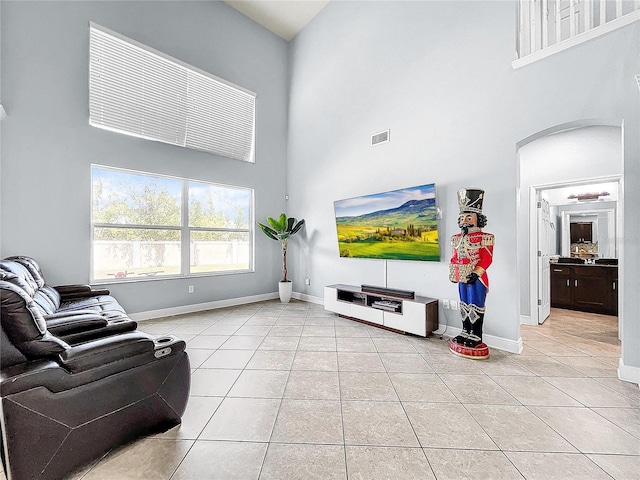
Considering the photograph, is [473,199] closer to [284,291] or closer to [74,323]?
[74,323]

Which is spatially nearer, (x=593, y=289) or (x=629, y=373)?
(x=629, y=373)

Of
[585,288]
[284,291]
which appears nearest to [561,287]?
[585,288]

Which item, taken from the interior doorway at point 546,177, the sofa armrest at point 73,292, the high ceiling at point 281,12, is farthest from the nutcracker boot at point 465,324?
the high ceiling at point 281,12

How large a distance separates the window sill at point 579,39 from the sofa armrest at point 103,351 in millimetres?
4209

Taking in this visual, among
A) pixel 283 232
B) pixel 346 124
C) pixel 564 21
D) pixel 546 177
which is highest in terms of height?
pixel 564 21

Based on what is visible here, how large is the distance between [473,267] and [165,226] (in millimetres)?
4471

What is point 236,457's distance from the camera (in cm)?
150

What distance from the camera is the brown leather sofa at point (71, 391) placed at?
1226mm

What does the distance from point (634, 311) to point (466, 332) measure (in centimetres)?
131

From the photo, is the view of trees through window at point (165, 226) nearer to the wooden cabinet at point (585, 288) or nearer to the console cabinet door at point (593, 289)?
the wooden cabinet at point (585, 288)

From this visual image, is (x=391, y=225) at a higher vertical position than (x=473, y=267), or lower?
higher

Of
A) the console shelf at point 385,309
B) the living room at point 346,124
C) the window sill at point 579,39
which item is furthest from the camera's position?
the console shelf at point 385,309

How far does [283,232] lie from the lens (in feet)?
17.6

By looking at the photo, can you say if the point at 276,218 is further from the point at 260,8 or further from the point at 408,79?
the point at 260,8
